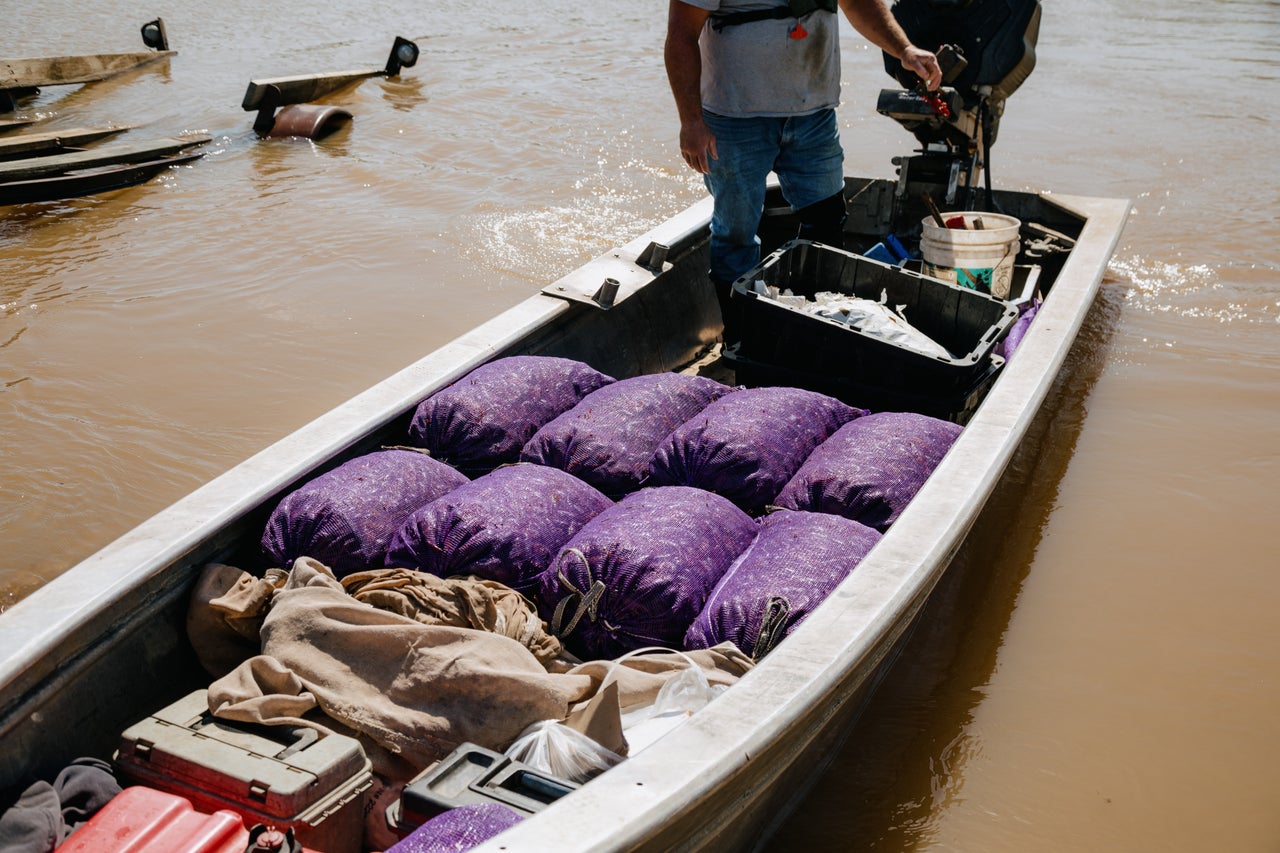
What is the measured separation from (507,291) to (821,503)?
3.94 m

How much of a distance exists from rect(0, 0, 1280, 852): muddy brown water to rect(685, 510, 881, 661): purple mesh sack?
2.56ft

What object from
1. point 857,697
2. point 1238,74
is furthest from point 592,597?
point 1238,74

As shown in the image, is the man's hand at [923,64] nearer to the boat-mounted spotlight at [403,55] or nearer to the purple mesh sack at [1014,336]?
the purple mesh sack at [1014,336]

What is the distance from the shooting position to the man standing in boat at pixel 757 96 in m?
4.12

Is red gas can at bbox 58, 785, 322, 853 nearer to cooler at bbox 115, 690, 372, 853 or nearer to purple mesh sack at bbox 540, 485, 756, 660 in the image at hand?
cooler at bbox 115, 690, 372, 853

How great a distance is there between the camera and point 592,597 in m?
2.69

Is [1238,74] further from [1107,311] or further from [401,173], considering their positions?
[401,173]

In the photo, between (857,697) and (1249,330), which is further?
(1249,330)

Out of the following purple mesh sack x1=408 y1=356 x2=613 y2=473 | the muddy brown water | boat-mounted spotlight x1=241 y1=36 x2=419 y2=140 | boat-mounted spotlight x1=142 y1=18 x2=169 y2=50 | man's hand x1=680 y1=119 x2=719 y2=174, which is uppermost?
boat-mounted spotlight x1=142 y1=18 x2=169 y2=50

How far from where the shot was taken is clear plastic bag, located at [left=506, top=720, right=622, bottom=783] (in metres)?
2.29

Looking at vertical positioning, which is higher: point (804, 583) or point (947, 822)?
point (804, 583)

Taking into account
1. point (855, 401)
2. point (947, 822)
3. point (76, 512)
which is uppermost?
point (855, 401)

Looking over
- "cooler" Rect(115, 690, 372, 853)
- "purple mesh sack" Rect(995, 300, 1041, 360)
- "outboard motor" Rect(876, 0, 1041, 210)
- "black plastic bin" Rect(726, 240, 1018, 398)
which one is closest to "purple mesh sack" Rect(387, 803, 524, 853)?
"cooler" Rect(115, 690, 372, 853)

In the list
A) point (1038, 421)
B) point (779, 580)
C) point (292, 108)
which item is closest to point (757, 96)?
point (1038, 421)
